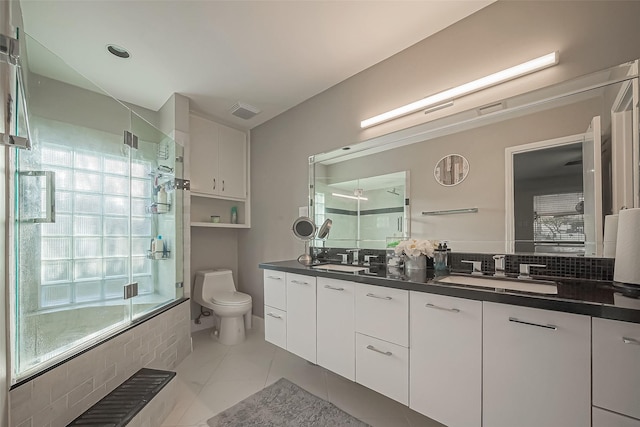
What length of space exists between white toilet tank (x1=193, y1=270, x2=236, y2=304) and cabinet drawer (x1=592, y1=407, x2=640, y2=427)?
2.84 m

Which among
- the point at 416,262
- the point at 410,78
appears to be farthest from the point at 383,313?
the point at 410,78

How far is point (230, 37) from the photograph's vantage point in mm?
1804

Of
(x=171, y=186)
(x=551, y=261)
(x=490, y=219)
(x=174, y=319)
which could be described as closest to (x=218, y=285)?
(x=174, y=319)

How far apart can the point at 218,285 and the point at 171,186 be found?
121 centimetres

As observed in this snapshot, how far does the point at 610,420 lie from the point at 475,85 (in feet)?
5.45

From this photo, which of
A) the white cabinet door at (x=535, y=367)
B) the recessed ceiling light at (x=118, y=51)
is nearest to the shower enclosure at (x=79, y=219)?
the recessed ceiling light at (x=118, y=51)

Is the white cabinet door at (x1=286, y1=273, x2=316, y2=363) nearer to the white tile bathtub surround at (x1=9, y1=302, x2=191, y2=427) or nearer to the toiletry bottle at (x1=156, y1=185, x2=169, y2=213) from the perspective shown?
the white tile bathtub surround at (x1=9, y1=302, x2=191, y2=427)

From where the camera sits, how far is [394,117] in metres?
1.98

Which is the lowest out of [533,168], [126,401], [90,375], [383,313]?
[126,401]

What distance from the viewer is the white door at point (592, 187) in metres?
1.26

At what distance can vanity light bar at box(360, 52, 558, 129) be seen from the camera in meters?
1.38

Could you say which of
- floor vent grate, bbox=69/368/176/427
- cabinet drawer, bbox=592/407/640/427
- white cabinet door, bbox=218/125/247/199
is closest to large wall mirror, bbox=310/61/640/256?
cabinet drawer, bbox=592/407/640/427

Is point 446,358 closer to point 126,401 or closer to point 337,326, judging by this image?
point 337,326

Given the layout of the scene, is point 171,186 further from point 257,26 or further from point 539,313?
point 539,313
